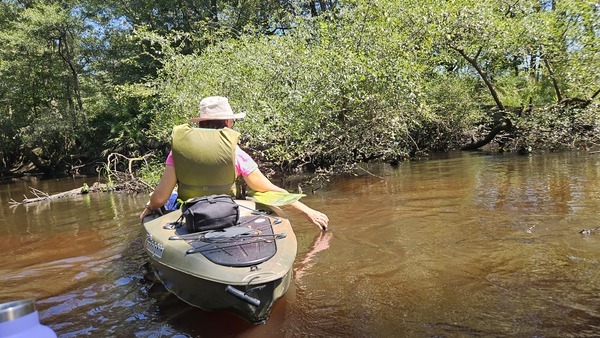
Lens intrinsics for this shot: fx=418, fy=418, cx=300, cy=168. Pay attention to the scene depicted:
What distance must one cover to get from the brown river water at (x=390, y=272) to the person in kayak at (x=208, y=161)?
37.7 inches

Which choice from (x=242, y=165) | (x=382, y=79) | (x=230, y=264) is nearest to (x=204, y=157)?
(x=242, y=165)

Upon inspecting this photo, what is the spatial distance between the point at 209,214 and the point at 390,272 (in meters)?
1.79

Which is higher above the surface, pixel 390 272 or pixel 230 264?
pixel 230 264

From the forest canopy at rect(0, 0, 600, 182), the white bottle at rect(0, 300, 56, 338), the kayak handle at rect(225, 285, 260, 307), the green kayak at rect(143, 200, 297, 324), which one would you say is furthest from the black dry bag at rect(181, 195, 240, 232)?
the forest canopy at rect(0, 0, 600, 182)

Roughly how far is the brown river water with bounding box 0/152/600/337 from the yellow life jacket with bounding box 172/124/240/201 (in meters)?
1.05

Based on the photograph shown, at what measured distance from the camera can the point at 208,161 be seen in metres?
3.54

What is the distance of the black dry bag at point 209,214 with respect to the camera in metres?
3.21

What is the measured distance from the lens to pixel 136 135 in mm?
19703

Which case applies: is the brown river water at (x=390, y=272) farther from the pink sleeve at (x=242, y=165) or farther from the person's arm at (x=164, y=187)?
the pink sleeve at (x=242, y=165)

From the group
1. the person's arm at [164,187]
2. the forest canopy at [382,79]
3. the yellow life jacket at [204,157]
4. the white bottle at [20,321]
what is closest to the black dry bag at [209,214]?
the yellow life jacket at [204,157]

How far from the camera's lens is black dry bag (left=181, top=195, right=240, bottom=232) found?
3207 millimetres

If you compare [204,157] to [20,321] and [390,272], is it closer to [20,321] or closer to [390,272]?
[390,272]

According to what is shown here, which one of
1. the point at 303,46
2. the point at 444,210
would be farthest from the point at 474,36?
the point at 444,210

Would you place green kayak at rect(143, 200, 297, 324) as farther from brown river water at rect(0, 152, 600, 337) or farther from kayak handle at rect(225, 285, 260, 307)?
brown river water at rect(0, 152, 600, 337)
